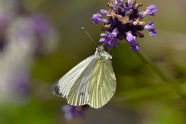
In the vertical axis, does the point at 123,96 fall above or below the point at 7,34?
below

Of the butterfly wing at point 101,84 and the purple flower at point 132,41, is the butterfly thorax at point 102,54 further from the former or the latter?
the purple flower at point 132,41

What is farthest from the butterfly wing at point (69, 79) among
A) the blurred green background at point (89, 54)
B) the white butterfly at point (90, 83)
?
the blurred green background at point (89, 54)

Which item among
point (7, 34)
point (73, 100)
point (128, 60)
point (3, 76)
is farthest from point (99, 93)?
point (3, 76)

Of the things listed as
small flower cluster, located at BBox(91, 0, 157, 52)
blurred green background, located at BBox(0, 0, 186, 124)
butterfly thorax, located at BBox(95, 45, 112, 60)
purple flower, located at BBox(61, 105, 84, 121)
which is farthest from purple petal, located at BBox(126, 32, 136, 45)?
blurred green background, located at BBox(0, 0, 186, 124)

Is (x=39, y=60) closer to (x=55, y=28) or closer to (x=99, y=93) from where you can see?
(x=55, y=28)

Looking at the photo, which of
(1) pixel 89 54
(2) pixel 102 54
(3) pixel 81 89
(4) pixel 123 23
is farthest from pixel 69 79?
(1) pixel 89 54

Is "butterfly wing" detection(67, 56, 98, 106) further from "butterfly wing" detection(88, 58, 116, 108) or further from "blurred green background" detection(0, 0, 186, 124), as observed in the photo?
"blurred green background" detection(0, 0, 186, 124)

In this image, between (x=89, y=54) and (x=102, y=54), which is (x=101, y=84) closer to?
(x=102, y=54)
